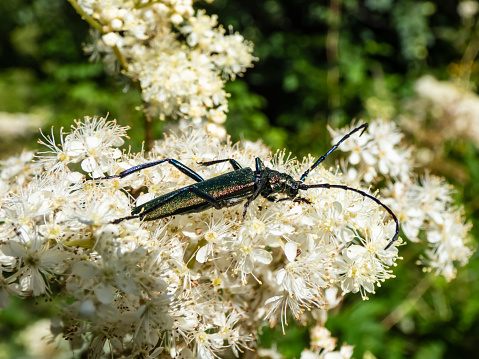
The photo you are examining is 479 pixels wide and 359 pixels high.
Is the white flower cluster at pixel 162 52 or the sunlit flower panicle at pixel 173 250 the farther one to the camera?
the white flower cluster at pixel 162 52

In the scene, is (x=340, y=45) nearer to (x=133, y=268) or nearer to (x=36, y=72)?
(x=133, y=268)

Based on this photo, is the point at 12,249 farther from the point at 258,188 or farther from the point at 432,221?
the point at 432,221

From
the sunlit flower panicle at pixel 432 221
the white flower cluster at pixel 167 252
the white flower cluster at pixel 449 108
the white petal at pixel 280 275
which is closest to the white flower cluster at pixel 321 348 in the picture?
the white flower cluster at pixel 167 252

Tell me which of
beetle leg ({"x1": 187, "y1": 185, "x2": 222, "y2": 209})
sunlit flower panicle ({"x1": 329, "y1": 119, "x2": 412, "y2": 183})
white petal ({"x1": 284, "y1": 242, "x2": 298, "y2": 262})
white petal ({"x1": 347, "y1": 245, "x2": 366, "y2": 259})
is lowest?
white petal ({"x1": 284, "y1": 242, "x2": 298, "y2": 262})

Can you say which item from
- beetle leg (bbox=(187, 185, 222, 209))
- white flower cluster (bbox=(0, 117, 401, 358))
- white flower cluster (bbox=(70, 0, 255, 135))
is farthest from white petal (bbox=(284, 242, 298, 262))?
white flower cluster (bbox=(70, 0, 255, 135))

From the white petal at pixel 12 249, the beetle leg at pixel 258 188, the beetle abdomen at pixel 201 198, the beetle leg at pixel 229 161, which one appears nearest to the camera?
the white petal at pixel 12 249

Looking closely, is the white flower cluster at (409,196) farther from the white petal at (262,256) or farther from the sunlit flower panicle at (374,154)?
the white petal at (262,256)

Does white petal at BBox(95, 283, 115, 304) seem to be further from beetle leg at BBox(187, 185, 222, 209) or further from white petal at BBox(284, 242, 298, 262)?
white petal at BBox(284, 242, 298, 262)
